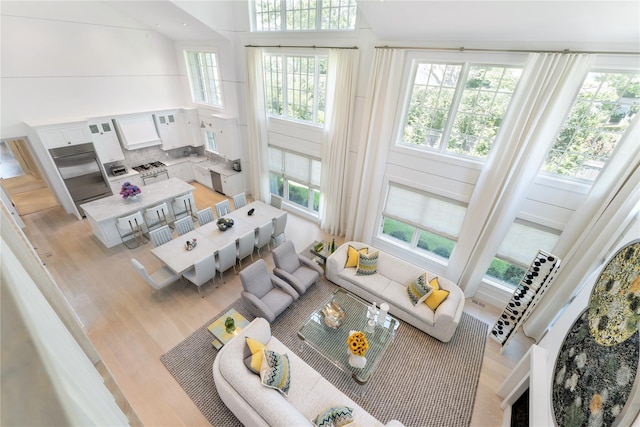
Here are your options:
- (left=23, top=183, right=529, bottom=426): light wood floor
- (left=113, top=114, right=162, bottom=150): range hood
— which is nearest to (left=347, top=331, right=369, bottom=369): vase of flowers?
(left=23, top=183, right=529, bottom=426): light wood floor

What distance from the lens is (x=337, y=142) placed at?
575 cm

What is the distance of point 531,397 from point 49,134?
930 centimetres

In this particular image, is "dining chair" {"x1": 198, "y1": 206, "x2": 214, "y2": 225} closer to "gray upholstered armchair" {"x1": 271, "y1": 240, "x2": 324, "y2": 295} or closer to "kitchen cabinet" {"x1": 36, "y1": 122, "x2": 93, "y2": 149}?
"gray upholstered armchair" {"x1": 271, "y1": 240, "x2": 324, "y2": 295}

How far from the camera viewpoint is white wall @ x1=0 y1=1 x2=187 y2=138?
18.2ft

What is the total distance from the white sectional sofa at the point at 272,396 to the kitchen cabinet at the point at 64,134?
619 cm

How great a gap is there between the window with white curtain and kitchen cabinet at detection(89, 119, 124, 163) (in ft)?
29.3

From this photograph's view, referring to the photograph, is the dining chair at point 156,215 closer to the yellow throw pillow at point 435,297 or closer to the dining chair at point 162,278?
the dining chair at point 162,278

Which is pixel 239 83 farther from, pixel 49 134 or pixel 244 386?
pixel 244 386

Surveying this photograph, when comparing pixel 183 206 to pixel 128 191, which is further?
pixel 183 206

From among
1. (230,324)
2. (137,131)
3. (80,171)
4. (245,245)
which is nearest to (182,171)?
(137,131)

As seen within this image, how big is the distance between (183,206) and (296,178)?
2.86 metres

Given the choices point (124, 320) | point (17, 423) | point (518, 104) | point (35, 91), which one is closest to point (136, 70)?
point (35, 91)

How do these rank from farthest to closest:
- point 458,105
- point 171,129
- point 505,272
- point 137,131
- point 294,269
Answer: point 171,129 < point 137,131 < point 294,269 < point 505,272 < point 458,105

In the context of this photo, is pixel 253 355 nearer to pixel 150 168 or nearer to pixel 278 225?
pixel 278 225
